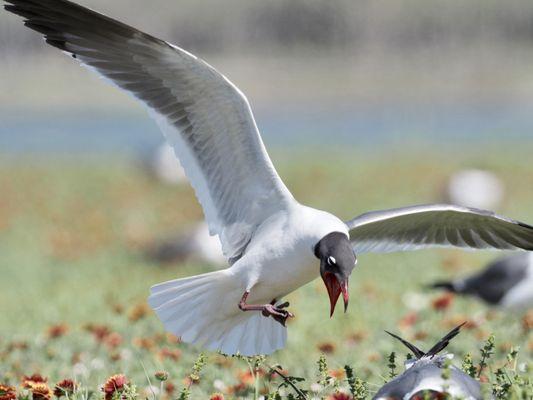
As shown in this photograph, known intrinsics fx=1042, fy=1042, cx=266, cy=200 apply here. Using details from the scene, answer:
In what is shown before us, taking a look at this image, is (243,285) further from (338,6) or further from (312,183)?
(338,6)

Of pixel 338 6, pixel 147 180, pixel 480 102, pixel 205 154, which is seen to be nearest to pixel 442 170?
pixel 147 180

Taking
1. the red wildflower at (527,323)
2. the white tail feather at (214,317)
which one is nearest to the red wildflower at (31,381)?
the white tail feather at (214,317)

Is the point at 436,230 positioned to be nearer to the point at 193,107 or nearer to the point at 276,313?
the point at 276,313

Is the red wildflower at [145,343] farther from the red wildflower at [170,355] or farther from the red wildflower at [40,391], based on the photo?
the red wildflower at [40,391]

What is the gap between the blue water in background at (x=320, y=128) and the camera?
18.3 meters

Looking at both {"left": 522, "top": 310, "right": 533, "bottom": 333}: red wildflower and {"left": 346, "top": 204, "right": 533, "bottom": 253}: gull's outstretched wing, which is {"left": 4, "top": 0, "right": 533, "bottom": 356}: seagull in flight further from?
{"left": 522, "top": 310, "right": 533, "bottom": 333}: red wildflower

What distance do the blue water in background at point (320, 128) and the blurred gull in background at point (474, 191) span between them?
5367mm

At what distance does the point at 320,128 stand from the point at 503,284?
1565 cm

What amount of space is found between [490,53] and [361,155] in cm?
1593

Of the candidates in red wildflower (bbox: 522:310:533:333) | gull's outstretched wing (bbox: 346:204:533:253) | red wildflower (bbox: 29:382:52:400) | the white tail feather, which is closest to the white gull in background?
red wildflower (bbox: 522:310:533:333)

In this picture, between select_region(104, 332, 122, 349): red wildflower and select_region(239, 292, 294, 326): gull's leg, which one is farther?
select_region(104, 332, 122, 349): red wildflower

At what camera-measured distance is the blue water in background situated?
18.3 metres

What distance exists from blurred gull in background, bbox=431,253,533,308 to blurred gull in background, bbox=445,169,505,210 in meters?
4.34

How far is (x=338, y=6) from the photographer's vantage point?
3328 cm
